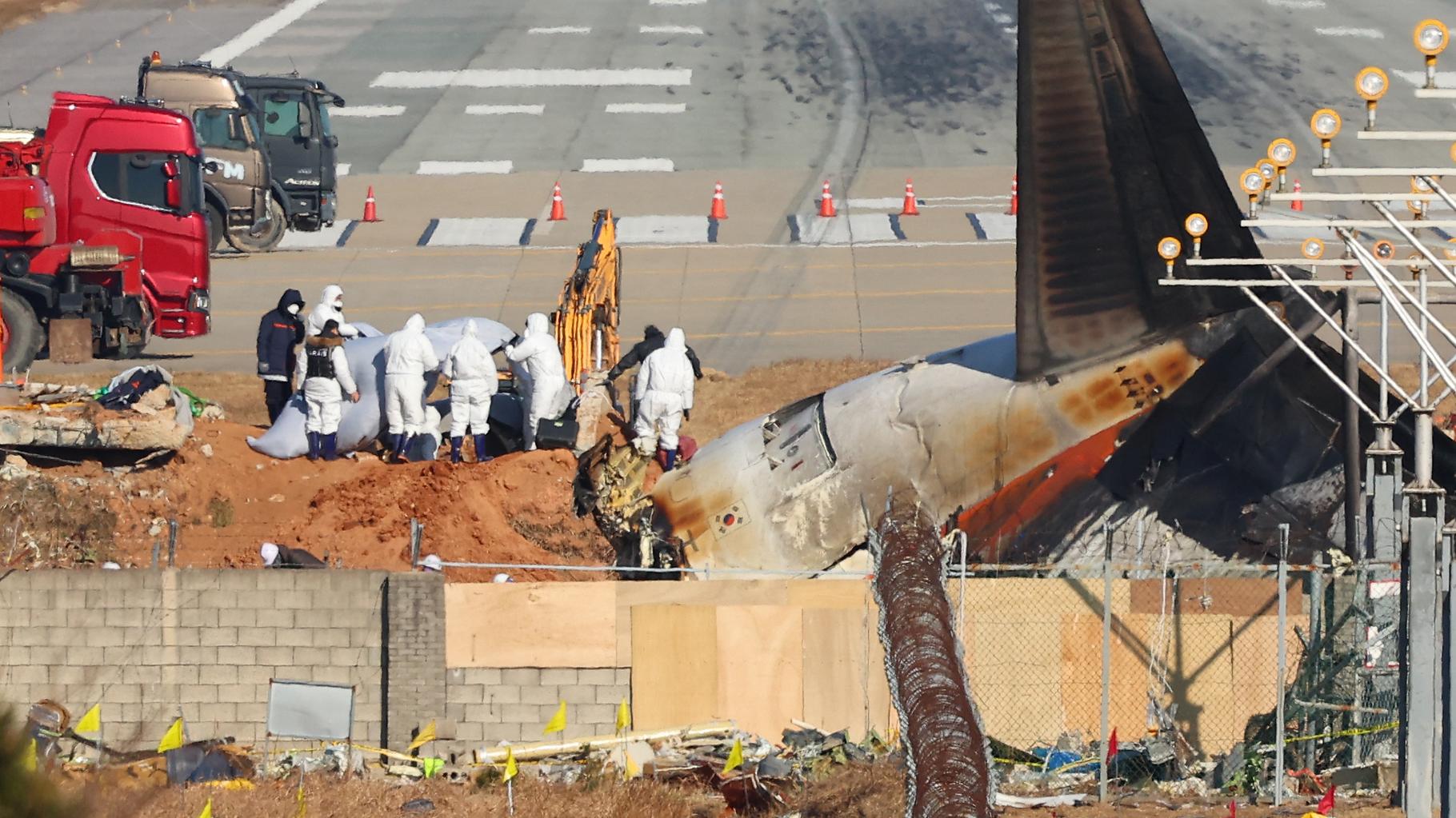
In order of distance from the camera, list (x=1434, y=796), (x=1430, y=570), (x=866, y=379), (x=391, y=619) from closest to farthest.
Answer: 1. (x=1430, y=570)
2. (x=1434, y=796)
3. (x=391, y=619)
4. (x=866, y=379)

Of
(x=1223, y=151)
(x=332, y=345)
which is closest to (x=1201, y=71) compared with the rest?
(x=1223, y=151)

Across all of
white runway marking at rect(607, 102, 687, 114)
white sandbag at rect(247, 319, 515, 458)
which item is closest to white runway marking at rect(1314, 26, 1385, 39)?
white runway marking at rect(607, 102, 687, 114)

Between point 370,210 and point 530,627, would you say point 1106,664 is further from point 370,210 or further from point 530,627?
point 370,210

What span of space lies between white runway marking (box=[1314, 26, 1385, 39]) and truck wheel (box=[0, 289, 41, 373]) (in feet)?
122

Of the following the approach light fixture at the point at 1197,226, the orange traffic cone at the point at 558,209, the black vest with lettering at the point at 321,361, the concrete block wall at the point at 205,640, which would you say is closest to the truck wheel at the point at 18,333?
the black vest with lettering at the point at 321,361

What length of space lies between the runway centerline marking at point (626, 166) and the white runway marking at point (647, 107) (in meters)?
3.94

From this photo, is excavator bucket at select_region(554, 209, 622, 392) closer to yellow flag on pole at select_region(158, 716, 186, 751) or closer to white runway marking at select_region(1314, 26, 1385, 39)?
yellow flag on pole at select_region(158, 716, 186, 751)

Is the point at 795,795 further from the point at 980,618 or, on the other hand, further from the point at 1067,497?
the point at 1067,497

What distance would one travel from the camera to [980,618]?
1839cm

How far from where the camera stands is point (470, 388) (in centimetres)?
2403

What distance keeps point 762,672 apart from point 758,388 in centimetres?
1178

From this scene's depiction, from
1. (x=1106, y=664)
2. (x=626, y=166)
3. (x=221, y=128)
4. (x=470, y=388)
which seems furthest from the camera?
(x=626, y=166)

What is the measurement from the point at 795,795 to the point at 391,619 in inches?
172

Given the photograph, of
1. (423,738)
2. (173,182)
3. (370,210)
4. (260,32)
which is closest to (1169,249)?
(423,738)
